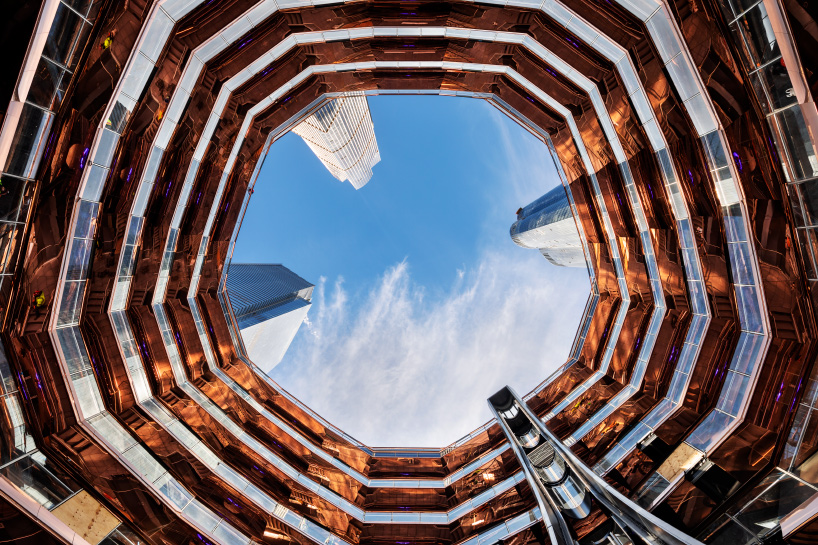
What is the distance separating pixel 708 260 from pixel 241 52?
2180 cm

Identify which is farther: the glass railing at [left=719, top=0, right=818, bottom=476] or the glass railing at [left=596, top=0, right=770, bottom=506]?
the glass railing at [left=596, top=0, right=770, bottom=506]

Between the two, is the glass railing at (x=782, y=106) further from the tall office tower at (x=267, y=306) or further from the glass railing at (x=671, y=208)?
the tall office tower at (x=267, y=306)

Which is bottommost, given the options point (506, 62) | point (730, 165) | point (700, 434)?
point (700, 434)

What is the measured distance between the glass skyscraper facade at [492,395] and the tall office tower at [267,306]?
5484 cm

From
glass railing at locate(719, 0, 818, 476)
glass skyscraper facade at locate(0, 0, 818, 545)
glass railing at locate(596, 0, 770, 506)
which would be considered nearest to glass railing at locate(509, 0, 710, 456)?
glass skyscraper facade at locate(0, 0, 818, 545)

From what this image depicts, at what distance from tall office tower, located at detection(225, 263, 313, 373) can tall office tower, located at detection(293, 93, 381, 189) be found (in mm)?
45198

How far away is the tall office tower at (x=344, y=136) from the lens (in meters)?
88.6

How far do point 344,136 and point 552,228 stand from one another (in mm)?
74460

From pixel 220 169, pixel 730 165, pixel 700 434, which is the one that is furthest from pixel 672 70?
pixel 220 169

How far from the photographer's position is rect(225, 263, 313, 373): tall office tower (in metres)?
83.7

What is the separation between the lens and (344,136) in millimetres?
104875

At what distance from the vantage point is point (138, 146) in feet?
45.1

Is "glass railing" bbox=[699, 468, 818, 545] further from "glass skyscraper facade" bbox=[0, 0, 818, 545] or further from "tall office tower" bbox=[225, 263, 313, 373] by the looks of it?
"tall office tower" bbox=[225, 263, 313, 373]

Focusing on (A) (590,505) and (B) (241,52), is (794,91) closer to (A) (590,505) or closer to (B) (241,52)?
(A) (590,505)
